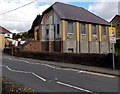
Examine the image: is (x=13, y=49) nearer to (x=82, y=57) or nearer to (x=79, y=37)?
(x=79, y=37)

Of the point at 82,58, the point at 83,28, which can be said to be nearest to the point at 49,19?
the point at 83,28

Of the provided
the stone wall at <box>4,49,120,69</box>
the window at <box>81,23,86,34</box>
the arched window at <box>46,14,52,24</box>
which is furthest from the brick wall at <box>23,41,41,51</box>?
the window at <box>81,23,86,34</box>

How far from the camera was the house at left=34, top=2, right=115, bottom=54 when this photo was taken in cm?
2455

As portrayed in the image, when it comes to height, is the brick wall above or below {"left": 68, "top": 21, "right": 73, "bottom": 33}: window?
below

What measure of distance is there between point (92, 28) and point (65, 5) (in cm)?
745

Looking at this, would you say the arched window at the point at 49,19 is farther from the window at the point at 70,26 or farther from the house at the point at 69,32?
the window at the point at 70,26

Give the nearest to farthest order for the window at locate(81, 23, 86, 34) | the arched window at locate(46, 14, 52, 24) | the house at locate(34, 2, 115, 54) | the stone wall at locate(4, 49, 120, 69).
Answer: the stone wall at locate(4, 49, 120, 69)
the house at locate(34, 2, 115, 54)
the window at locate(81, 23, 86, 34)
the arched window at locate(46, 14, 52, 24)

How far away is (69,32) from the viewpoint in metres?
25.0

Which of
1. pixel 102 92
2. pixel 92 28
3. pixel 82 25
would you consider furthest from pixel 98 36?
pixel 102 92

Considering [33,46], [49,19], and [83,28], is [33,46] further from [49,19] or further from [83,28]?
[83,28]

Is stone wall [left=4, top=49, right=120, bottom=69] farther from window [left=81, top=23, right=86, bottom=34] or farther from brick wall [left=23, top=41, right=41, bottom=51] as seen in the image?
window [left=81, top=23, right=86, bottom=34]

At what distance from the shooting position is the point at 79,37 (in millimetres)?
26203

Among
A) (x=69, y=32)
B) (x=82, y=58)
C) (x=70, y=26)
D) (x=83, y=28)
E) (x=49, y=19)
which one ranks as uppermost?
(x=49, y=19)

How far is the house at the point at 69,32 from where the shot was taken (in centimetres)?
2455
